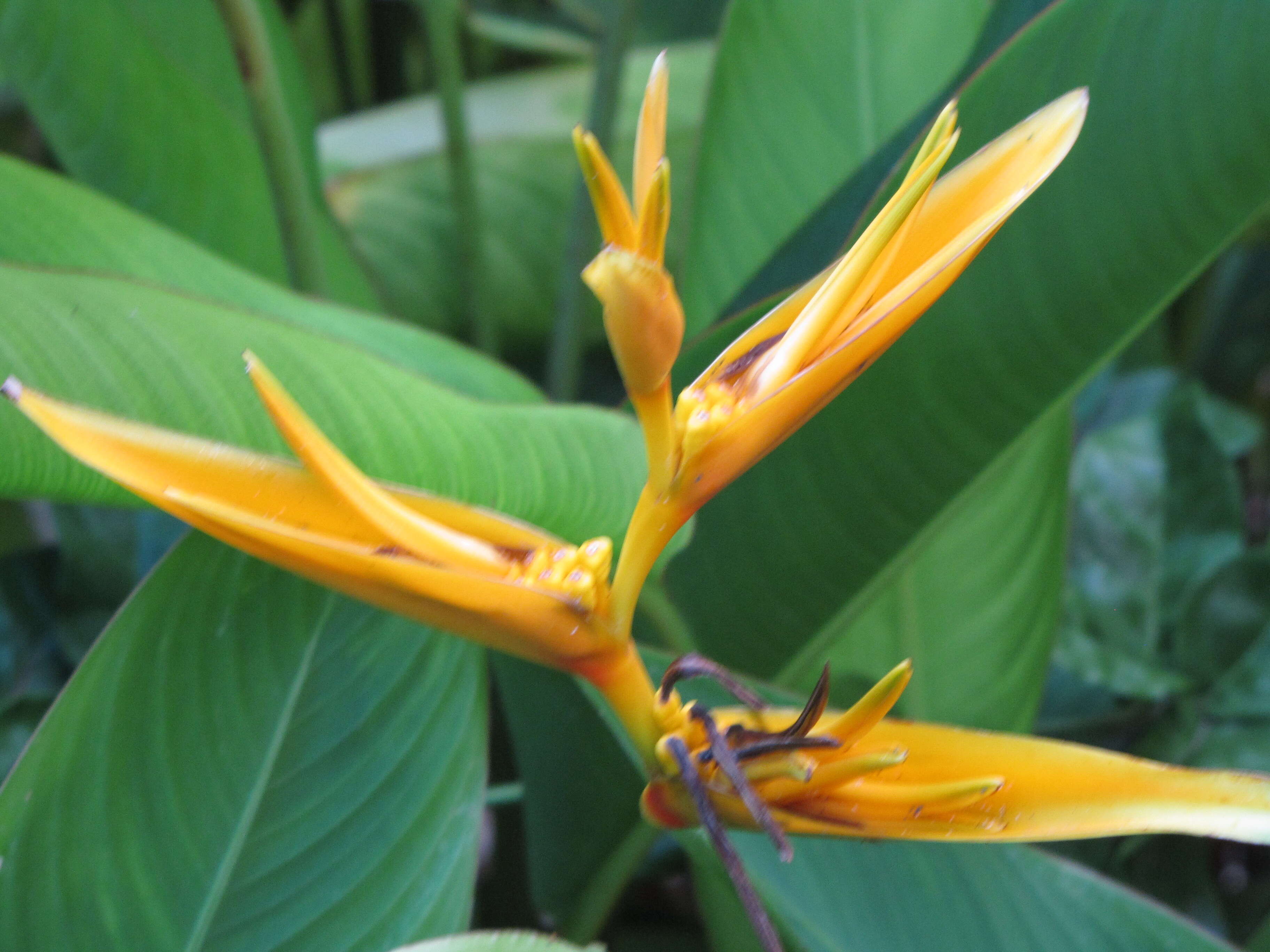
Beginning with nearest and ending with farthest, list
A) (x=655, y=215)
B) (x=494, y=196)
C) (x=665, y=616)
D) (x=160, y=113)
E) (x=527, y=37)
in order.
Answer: (x=655, y=215) → (x=665, y=616) → (x=160, y=113) → (x=494, y=196) → (x=527, y=37)

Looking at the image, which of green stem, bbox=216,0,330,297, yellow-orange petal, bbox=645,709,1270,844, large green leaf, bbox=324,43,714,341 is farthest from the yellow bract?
large green leaf, bbox=324,43,714,341

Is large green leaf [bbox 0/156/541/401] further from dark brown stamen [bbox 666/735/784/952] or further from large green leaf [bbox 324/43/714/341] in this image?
large green leaf [bbox 324/43/714/341]

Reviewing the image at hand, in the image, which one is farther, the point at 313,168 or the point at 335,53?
the point at 335,53

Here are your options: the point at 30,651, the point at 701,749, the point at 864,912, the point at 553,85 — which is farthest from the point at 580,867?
the point at 553,85

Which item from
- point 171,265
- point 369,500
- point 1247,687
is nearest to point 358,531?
point 369,500

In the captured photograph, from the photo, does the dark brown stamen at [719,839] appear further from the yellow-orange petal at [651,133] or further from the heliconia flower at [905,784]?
the yellow-orange petal at [651,133]

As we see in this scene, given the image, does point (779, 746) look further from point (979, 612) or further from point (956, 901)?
point (979, 612)
